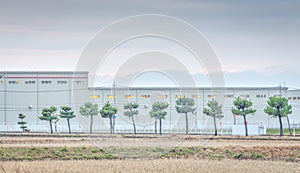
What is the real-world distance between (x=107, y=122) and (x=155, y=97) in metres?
9.94

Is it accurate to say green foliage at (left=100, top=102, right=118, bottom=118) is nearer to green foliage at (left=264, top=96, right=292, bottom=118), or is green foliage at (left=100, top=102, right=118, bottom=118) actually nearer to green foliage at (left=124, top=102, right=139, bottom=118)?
green foliage at (left=124, top=102, right=139, bottom=118)

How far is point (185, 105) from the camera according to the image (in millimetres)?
82375

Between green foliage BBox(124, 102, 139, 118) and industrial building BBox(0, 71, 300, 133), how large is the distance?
1203mm

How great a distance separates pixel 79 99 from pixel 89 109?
242 inches

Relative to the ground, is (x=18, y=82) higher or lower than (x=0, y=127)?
higher

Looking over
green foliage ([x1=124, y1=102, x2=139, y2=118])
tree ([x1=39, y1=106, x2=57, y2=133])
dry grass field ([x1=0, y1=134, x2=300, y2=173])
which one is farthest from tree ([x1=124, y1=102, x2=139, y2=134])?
dry grass field ([x1=0, y1=134, x2=300, y2=173])

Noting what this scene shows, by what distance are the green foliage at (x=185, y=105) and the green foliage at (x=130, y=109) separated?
544 centimetres

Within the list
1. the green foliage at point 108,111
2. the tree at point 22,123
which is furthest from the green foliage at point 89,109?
the tree at point 22,123

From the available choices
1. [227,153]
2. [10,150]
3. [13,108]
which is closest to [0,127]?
[13,108]

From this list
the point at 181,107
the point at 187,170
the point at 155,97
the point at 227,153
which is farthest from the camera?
the point at 155,97

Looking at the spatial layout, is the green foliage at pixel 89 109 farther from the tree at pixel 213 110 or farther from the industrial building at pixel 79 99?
the tree at pixel 213 110

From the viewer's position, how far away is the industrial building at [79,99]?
82.9 meters

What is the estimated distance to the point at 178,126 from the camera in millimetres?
84125

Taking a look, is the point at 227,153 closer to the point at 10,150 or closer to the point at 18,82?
the point at 10,150
